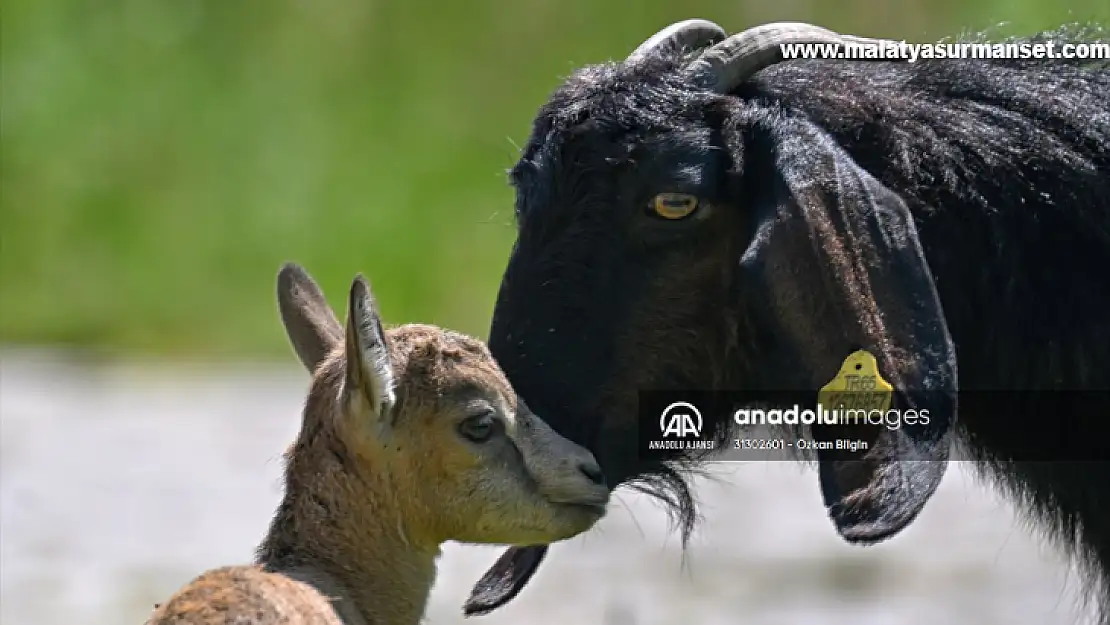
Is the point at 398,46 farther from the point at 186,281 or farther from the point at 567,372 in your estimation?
the point at 567,372

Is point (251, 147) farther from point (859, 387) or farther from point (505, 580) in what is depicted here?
point (859, 387)

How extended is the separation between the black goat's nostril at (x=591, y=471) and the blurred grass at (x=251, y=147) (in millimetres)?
9518

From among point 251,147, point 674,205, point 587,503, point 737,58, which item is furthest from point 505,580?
point 251,147

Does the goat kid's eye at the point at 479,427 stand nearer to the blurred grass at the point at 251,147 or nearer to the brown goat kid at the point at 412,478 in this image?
the brown goat kid at the point at 412,478

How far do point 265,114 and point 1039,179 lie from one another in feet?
36.2

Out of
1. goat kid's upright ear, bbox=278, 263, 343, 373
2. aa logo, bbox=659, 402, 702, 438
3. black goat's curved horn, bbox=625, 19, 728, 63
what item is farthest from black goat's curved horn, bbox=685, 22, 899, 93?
goat kid's upright ear, bbox=278, 263, 343, 373

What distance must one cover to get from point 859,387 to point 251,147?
1118 cm

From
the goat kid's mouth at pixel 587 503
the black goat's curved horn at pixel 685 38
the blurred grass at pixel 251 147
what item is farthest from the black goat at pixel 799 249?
the blurred grass at pixel 251 147

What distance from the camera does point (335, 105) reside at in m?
16.4

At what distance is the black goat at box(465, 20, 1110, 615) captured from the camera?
5707mm

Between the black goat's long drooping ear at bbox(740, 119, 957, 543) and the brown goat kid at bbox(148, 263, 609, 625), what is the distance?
0.70 metres

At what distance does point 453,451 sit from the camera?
572cm

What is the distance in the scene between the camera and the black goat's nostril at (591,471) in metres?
5.71

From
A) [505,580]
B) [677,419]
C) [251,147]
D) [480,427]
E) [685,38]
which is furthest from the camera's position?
[251,147]
